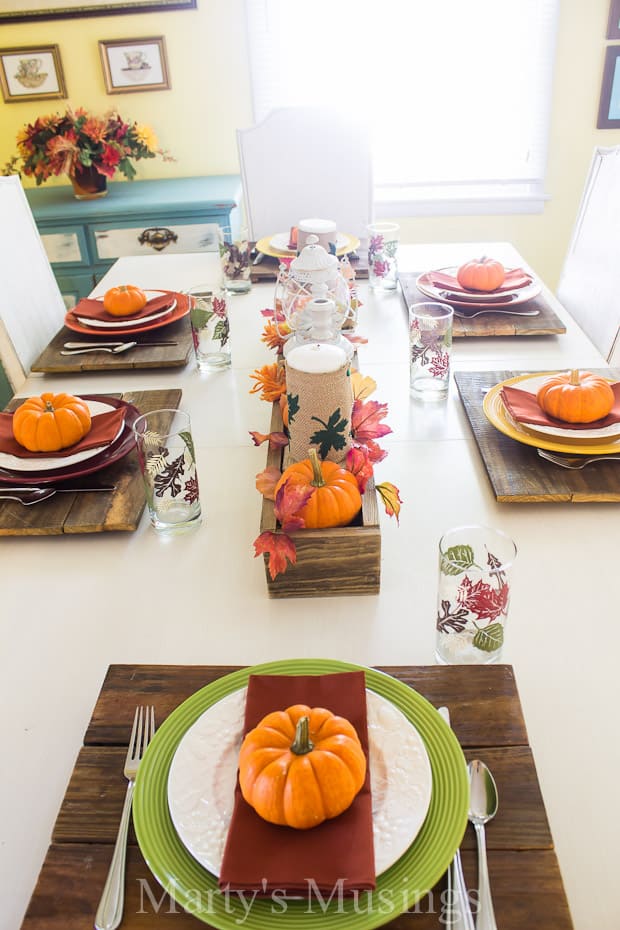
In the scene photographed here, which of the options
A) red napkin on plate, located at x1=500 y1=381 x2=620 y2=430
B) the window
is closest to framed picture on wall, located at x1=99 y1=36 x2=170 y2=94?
the window

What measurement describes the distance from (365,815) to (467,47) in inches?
122

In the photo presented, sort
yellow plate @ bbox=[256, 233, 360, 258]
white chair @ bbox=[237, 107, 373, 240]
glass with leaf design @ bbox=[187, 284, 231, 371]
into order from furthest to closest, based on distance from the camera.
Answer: white chair @ bbox=[237, 107, 373, 240]
yellow plate @ bbox=[256, 233, 360, 258]
glass with leaf design @ bbox=[187, 284, 231, 371]

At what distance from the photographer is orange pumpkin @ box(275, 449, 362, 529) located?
0.90m

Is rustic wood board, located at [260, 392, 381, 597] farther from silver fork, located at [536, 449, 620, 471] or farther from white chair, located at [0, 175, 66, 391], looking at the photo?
white chair, located at [0, 175, 66, 391]

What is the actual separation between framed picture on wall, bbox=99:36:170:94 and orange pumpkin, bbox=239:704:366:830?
298 centimetres

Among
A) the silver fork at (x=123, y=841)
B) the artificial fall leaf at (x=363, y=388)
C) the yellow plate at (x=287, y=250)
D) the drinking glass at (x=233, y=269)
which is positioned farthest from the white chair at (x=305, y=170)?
the silver fork at (x=123, y=841)

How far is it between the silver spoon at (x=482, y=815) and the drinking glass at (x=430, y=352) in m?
0.81

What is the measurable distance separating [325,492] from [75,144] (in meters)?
2.37

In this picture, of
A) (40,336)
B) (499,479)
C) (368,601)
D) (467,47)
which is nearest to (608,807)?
(368,601)

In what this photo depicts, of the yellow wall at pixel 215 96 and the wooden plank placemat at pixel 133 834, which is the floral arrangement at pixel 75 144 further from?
the wooden plank placemat at pixel 133 834

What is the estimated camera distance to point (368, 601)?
90cm

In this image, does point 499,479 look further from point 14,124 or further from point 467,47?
point 14,124

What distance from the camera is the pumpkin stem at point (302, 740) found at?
0.58m

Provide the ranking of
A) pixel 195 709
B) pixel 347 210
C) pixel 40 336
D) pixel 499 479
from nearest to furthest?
pixel 195 709
pixel 499 479
pixel 40 336
pixel 347 210
